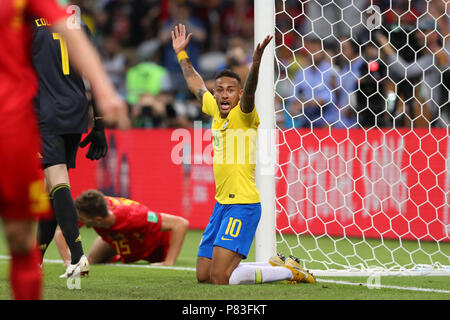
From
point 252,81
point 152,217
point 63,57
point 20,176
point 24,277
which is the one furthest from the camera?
point 152,217

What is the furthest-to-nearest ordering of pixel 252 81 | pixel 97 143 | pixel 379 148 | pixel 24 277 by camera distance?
pixel 379 148 < pixel 97 143 < pixel 252 81 < pixel 24 277

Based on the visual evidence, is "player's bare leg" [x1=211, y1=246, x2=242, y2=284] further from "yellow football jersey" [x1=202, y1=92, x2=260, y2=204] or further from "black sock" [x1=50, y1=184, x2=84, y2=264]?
"black sock" [x1=50, y1=184, x2=84, y2=264]

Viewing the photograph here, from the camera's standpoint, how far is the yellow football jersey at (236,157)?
5.32 meters

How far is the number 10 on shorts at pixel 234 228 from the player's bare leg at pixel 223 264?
11 centimetres

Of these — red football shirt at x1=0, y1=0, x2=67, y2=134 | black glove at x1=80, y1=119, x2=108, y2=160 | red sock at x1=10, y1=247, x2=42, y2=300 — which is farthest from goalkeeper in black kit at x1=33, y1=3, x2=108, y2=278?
red football shirt at x1=0, y1=0, x2=67, y2=134

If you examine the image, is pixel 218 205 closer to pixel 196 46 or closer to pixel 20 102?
pixel 20 102

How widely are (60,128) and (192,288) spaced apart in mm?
1332

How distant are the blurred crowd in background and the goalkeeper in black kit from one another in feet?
5.27

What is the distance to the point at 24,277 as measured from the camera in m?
3.03

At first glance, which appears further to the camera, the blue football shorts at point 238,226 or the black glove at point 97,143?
the black glove at point 97,143

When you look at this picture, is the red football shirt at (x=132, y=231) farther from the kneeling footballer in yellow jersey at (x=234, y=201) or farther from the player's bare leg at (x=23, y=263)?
the player's bare leg at (x=23, y=263)

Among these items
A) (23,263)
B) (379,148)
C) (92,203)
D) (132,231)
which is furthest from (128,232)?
(23,263)

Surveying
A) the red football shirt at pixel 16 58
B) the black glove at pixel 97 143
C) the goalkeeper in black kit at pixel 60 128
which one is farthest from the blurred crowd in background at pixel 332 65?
the red football shirt at pixel 16 58

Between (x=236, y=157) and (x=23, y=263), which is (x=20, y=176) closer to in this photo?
(x=23, y=263)
